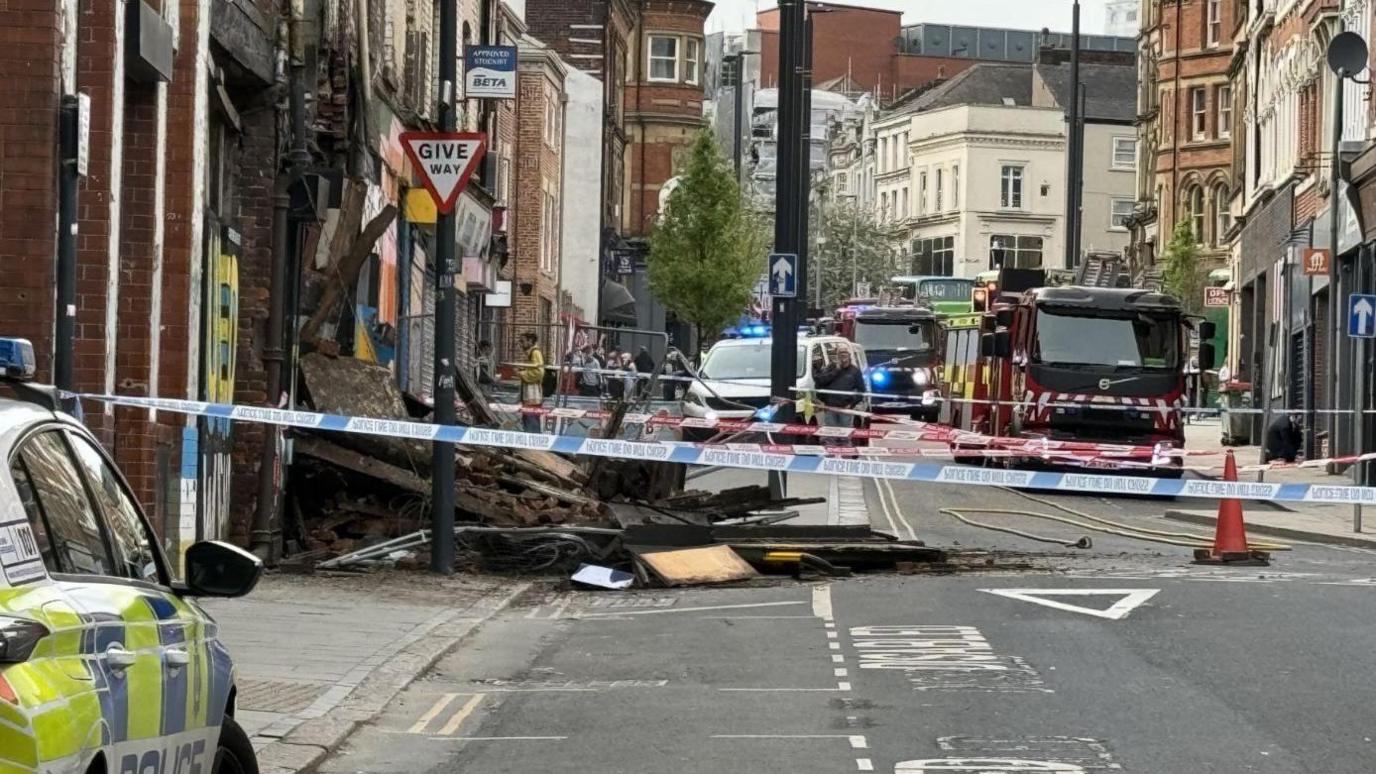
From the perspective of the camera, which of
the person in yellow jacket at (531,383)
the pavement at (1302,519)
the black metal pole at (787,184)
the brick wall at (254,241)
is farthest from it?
the person in yellow jacket at (531,383)

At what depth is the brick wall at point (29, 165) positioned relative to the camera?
516 inches

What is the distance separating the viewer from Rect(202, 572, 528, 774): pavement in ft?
34.6

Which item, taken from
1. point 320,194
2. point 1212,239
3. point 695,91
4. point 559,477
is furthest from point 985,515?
point 695,91

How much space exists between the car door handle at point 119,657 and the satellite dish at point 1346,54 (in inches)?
1039

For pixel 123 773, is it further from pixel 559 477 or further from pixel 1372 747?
pixel 559 477

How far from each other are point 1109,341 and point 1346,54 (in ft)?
15.6

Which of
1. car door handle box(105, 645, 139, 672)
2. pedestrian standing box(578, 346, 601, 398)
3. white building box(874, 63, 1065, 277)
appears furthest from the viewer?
white building box(874, 63, 1065, 277)

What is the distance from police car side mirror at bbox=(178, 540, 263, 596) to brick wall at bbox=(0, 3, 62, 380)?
24.0ft

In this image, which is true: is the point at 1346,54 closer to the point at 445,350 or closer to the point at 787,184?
the point at 787,184

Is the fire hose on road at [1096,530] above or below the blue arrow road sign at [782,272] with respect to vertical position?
below

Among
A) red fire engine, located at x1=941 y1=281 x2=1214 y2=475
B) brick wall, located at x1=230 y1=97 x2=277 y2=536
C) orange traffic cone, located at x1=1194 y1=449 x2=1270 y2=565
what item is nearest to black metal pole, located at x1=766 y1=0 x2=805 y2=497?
red fire engine, located at x1=941 y1=281 x2=1214 y2=475

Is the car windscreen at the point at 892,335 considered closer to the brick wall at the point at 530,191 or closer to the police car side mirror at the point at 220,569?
the brick wall at the point at 530,191

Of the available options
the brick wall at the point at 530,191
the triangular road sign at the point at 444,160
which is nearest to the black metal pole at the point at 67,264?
the triangular road sign at the point at 444,160

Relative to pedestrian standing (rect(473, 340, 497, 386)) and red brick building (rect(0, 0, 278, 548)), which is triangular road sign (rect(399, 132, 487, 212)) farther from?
pedestrian standing (rect(473, 340, 497, 386))
